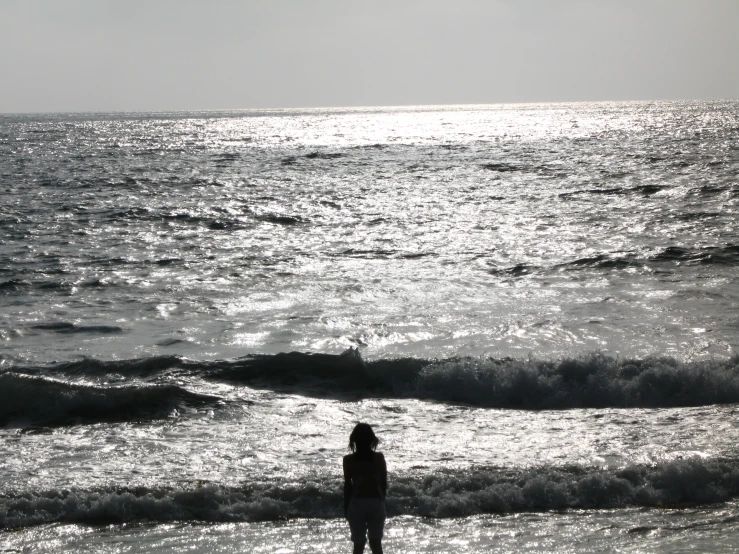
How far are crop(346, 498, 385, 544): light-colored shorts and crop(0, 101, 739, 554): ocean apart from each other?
134cm

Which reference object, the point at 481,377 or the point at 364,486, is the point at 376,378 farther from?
the point at 364,486

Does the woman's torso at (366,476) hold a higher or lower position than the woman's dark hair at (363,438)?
lower

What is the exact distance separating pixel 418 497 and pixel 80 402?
639 centimetres

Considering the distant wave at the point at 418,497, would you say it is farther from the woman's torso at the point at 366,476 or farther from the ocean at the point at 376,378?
the woman's torso at the point at 366,476

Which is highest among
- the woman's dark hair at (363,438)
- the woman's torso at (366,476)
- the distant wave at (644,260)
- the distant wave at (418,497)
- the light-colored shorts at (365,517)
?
the woman's dark hair at (363,438)

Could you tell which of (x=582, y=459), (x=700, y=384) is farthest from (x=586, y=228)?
(x=582, y=459)

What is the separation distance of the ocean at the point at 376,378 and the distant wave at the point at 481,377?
48mm

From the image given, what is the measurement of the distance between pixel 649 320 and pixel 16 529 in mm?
12575

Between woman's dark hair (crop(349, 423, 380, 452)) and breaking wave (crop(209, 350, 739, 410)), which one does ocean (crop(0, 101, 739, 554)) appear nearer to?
breaking wave (crop(209, 350, 739, 410))

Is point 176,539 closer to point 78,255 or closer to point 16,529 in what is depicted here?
point 16,529

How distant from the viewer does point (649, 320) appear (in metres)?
16.4

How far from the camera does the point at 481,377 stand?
43.3ft

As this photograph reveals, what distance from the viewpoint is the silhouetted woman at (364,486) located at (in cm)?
636

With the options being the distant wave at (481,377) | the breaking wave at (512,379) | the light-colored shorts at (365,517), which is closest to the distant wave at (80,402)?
the distant wave at (481,377)
